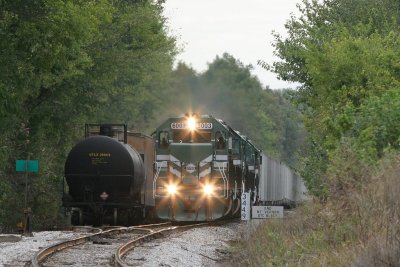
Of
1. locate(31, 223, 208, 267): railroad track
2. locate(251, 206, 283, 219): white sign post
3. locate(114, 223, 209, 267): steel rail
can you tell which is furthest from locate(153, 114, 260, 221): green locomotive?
locate(251, 206, 283, 219): white sign post

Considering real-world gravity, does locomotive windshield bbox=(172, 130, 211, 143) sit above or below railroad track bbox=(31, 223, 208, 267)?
above

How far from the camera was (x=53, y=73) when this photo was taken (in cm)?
3334

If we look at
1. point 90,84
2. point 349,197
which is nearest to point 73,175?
point 90,84

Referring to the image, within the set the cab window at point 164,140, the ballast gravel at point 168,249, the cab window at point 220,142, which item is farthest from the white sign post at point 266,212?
the cab window at point 164,140

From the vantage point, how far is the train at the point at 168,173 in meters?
28.1

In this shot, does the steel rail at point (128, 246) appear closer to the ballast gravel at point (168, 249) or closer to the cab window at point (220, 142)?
the ballast gravel at point (168, 249)

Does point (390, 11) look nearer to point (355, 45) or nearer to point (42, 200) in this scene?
point (355, 45)

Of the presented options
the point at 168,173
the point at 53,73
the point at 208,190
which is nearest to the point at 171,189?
the point at 168,173

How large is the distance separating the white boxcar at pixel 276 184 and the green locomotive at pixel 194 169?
5.34 m

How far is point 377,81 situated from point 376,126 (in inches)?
377

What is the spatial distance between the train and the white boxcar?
5297mm

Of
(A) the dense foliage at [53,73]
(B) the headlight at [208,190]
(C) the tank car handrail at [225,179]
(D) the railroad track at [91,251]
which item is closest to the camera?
(D) the railroad track at [91,251]

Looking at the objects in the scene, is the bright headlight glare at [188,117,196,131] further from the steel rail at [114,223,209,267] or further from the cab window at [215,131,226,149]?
the steel rail at [114,223,209,267]

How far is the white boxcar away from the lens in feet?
129
